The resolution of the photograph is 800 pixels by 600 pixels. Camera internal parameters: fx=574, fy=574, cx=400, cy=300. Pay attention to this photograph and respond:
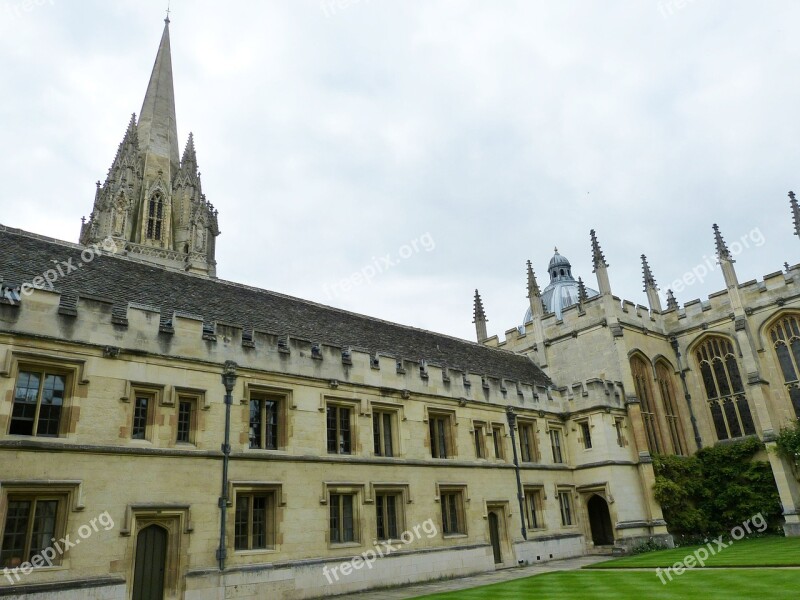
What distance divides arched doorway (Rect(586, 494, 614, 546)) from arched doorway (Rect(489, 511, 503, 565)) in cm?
579

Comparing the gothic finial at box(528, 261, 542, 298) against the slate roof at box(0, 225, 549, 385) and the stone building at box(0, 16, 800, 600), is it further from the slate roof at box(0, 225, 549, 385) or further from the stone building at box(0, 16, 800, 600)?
the slate roof at box(0, 225, 549, 385)

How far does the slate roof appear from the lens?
15.8 meters

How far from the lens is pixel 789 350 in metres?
26.9

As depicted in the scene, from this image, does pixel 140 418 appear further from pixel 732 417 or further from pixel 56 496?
pixel 732 417

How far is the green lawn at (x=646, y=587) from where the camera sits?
1088 cm

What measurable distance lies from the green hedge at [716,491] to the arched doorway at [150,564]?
1989 centimetres

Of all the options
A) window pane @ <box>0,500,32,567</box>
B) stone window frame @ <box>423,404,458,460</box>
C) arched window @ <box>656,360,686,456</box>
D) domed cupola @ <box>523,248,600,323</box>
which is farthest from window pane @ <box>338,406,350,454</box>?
domed cupola @ <box>523,248,600,323</box>

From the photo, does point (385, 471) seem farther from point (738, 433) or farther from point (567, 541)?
point (738, 433)

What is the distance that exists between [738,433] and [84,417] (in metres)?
28.2

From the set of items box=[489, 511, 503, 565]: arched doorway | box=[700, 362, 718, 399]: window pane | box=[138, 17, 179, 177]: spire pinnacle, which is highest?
box=[138, 17, 179, 177]: spire pinnacle

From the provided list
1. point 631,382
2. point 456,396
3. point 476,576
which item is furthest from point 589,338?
point 476,576

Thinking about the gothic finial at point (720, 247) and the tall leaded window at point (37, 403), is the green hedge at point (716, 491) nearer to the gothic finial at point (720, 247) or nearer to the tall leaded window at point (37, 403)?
the gothic finial at point (720, 247)

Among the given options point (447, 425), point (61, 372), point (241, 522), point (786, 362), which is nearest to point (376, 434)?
point (447, 425)

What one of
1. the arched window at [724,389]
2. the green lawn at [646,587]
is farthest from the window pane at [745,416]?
the green lawn at [646,587]
